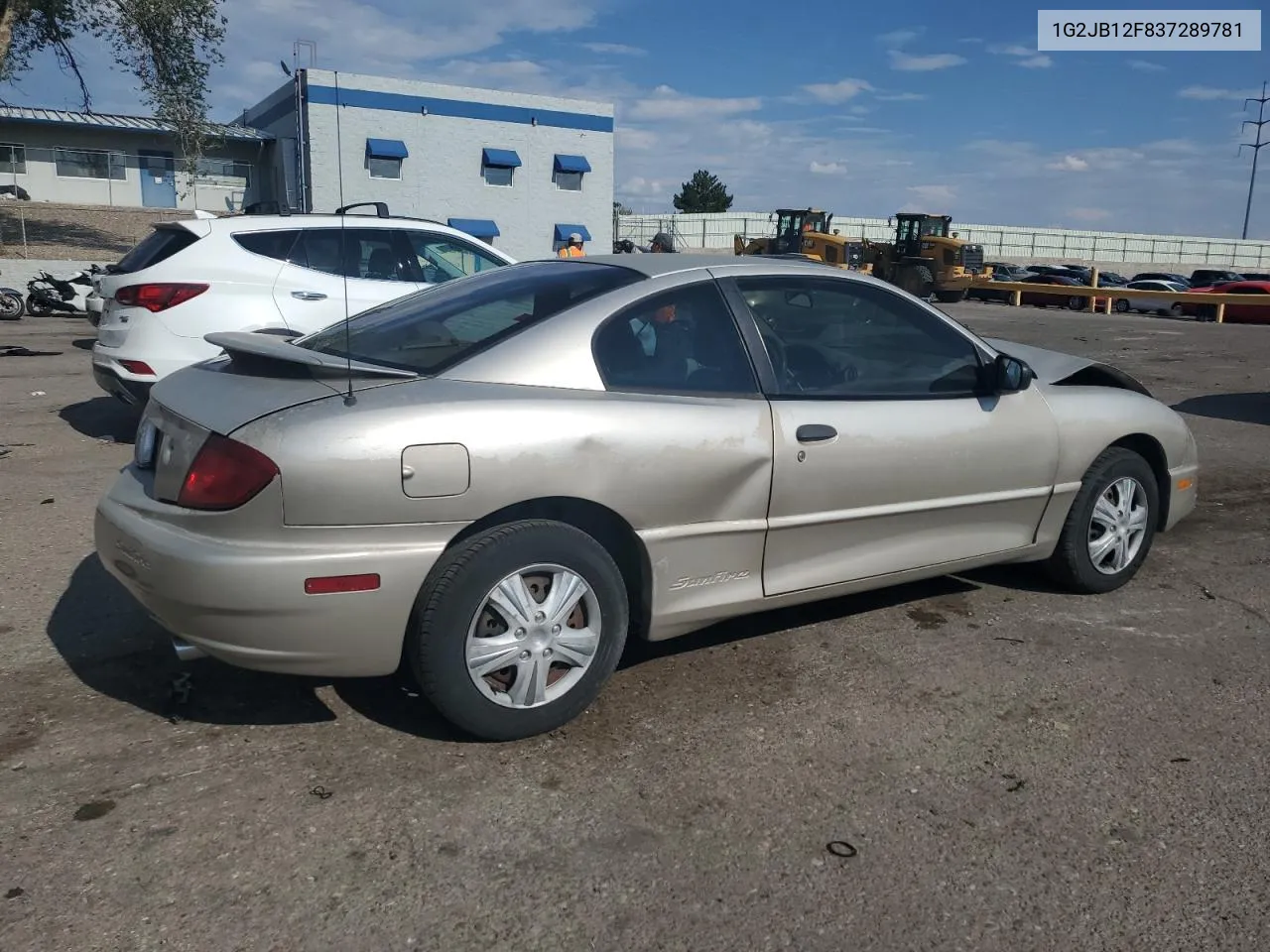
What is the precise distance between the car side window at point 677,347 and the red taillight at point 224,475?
1.11m

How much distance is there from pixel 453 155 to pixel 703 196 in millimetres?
56898

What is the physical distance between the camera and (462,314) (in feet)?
12.3

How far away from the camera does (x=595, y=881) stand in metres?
2.61

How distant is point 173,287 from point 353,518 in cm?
500

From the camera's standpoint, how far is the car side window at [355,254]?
24.8 feet

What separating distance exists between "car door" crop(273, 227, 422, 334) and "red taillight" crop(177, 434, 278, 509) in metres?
4.43

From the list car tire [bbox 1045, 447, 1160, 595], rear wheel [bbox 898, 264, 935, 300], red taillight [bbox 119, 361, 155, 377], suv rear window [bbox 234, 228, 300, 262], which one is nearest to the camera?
car tire [bbox 1045, 447, 1160, 595]

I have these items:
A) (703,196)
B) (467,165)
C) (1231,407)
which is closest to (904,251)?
(467,165)

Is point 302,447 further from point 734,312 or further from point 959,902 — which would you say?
point 959,902

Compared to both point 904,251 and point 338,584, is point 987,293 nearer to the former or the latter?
point 904,251

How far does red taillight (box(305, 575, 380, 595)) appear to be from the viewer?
290 cm

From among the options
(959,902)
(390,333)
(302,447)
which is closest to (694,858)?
(959,902)

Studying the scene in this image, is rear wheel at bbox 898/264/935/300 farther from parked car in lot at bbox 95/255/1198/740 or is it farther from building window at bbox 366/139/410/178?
parked car in lot at bbox 95/255/1198/740

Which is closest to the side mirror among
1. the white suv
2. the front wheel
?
the white suv
